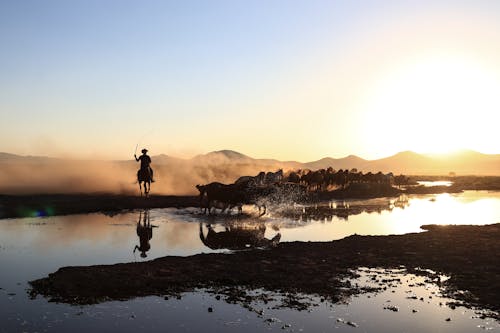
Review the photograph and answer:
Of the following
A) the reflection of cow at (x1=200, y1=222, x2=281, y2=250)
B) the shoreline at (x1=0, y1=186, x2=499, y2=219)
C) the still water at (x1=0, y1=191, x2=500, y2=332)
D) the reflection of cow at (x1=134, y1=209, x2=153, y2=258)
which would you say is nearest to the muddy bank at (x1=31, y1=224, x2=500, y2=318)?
the still water at (x1=0, y1=191, x2=500, y2=332)

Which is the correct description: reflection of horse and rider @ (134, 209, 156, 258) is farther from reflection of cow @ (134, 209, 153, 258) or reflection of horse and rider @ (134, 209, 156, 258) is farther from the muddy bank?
the muddy bank

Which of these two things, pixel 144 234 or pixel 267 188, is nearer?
pixel 144 234

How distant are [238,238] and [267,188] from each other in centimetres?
1016

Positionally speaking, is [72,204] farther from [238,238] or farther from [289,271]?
[289,271]

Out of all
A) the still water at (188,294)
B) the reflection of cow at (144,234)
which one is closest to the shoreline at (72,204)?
the still water at (188,294)

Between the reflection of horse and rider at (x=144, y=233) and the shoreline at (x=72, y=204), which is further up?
the shoreline at (x=72, y=204)

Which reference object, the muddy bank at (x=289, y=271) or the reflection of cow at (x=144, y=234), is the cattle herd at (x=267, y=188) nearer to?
the reflection of cow at (x=144, y=234)

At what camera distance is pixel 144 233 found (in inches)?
759

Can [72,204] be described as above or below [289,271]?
above

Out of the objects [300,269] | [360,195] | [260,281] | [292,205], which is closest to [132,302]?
[260,281]

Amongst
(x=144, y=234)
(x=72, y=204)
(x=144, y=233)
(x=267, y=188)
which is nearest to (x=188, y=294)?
(x=144, y=234)

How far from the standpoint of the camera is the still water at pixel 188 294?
886 centimetres

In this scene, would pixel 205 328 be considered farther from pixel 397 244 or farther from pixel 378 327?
pixel 397 244

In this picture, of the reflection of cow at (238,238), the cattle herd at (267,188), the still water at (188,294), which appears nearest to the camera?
the still water at (188,294)
